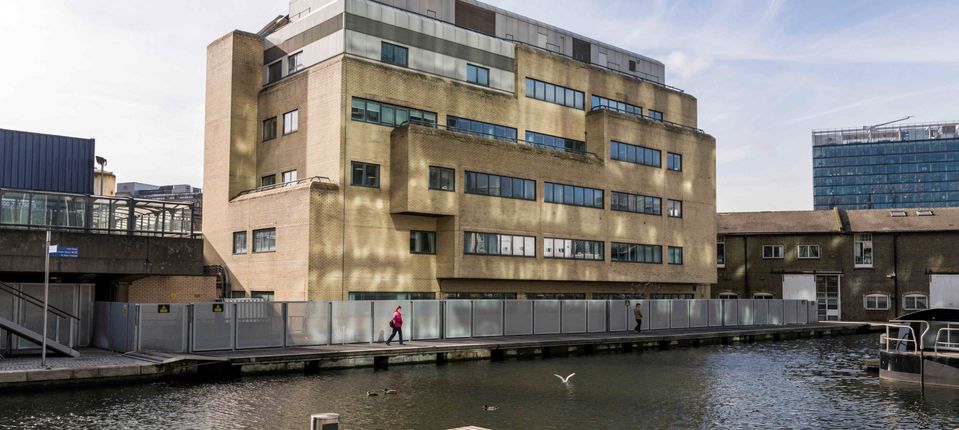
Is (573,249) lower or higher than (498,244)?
lower

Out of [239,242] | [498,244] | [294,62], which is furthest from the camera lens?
[294,62]

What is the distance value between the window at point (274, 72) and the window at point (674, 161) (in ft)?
93.6

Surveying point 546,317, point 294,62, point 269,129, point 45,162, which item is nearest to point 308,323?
point 45,162

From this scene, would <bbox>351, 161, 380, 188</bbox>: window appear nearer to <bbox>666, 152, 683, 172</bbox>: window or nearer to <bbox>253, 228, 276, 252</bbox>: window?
<bbox>253, 228, 276, 252</bbox>: window

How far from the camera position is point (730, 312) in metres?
59.5

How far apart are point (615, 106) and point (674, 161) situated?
245 inches

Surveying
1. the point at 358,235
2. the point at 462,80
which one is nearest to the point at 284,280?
the point at 358,235

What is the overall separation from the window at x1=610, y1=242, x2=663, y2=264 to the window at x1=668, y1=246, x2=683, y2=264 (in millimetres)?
1183

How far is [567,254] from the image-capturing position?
54.9m

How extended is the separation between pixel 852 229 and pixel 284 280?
2074 inches

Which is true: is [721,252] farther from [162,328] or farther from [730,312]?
[162,328]

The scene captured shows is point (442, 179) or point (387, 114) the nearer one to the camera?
point (442, 179)

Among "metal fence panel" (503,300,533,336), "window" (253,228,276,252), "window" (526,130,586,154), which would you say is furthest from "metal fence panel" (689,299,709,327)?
"window" (253,228,276,252)

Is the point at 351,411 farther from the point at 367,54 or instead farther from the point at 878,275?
the point at 878,275
